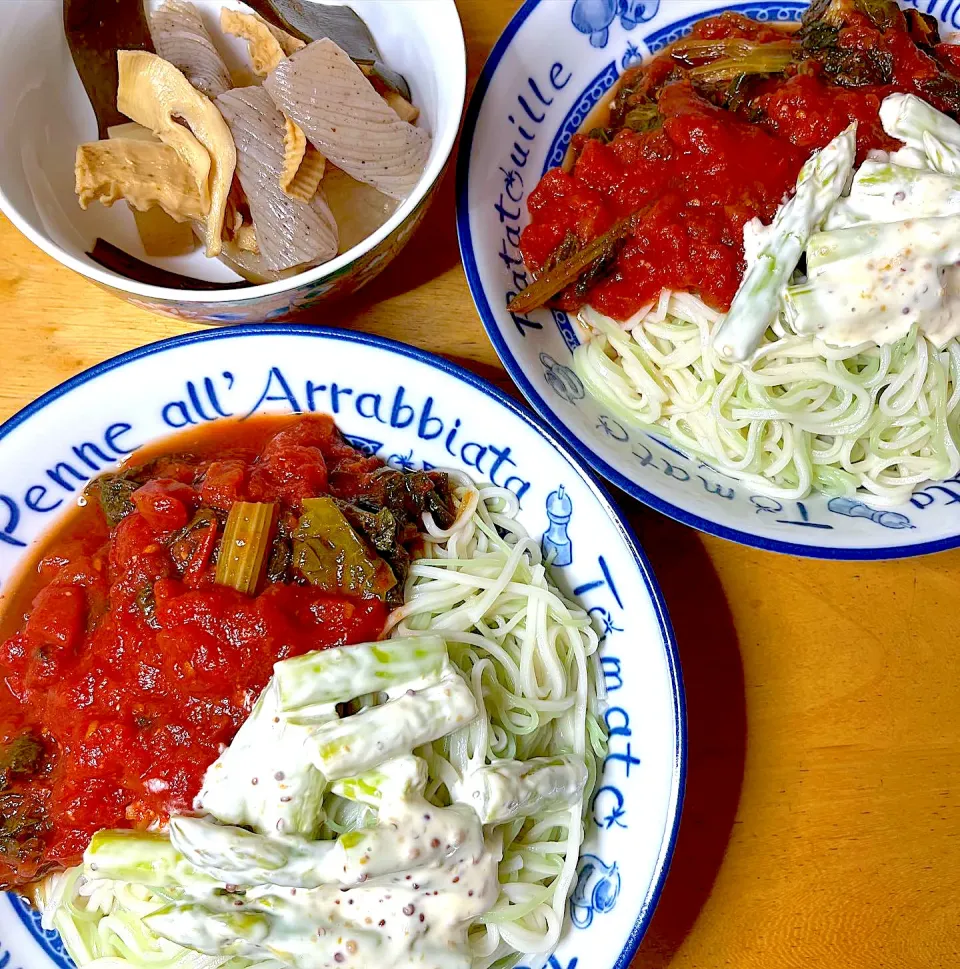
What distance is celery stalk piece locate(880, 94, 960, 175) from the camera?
2121mm

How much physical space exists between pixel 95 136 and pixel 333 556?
1.46 m

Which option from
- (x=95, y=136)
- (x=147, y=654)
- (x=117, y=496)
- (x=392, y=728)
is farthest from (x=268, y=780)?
(x=95, y=136)

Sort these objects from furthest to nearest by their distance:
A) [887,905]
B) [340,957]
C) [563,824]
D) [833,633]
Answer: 1. [833,633]
2. [887,905]
3. [563,824]
4. [340,957]

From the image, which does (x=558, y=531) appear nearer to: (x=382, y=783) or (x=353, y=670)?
(x=353, y=670)

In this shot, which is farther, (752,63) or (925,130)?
(752,63)

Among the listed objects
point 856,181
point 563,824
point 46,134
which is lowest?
point 563,824

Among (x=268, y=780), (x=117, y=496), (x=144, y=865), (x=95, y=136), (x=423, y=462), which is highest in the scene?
(x=95, y=136)

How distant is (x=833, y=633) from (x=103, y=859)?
1.95 metres

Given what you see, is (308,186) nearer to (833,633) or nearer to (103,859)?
(103,859)

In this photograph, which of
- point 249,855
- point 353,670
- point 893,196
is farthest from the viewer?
point 893,196

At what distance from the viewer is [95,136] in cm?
246

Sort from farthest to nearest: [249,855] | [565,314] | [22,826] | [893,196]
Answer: [565,314] < [893,196] < [22,826] < [249,855]

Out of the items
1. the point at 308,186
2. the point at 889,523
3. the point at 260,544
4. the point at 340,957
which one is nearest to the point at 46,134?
the point at 308,186

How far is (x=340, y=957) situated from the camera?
71.6 inches
